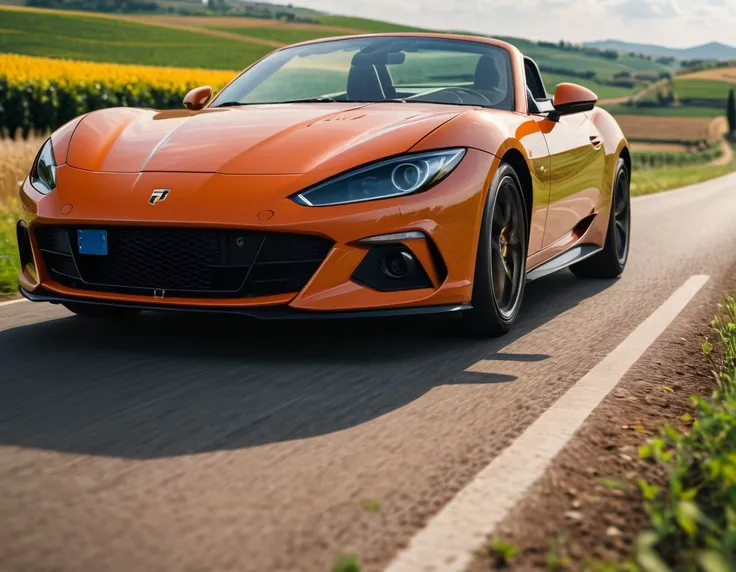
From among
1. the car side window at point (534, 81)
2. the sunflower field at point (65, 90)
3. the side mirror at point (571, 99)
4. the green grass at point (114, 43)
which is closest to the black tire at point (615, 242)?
the car side window at point (534, 81)

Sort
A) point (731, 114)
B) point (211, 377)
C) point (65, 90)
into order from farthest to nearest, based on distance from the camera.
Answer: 1. point (731, 114)
2. point (65, 90)
3. point (211, 377)

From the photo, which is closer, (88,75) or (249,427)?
(249,427)

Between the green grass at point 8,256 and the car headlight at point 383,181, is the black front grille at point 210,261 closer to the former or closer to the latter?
the car headlight at point 383,181

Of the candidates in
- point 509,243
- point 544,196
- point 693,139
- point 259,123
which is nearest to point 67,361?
point 259,123

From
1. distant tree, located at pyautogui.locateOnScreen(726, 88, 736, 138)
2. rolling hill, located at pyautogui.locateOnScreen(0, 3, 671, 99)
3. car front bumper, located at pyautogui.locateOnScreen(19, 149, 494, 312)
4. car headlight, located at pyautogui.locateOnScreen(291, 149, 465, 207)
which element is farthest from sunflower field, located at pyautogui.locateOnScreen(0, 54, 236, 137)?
distant tree, located at pyautogui.locateOnScreen(726, 88, 736, 138)

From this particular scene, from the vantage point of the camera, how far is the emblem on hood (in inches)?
171

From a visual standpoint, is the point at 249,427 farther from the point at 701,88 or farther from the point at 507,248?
the point at 701,88

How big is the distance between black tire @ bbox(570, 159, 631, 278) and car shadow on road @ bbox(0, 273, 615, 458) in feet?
5.93

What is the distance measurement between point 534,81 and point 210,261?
9.72 ft

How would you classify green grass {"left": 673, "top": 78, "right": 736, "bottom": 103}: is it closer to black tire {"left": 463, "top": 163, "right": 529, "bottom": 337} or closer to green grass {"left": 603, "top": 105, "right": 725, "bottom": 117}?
green grass {"left": 603, "top": 105, "right": 725, "bottom": 117}

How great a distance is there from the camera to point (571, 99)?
5918 mm

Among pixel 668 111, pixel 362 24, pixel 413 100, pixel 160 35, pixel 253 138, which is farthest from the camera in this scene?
pixel 668 111

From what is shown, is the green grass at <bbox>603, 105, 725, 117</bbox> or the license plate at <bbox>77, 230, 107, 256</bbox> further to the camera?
the green grass at <bbox>603, 105, 725, 117</bbox>

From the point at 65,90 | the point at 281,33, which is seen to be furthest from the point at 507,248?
the point at 281,33
